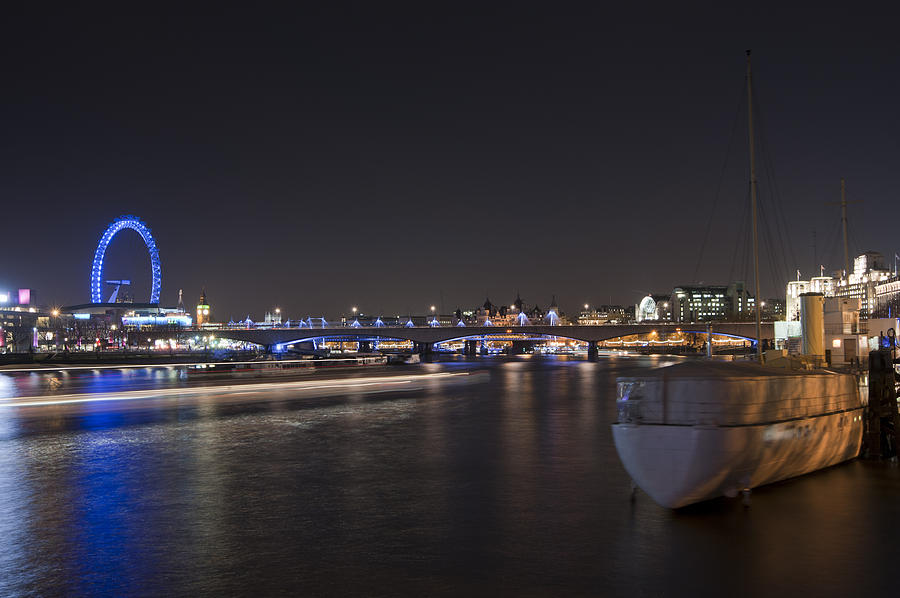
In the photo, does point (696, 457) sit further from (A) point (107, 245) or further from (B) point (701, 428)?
(A) point (107, 245)

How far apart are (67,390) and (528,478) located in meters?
45.5

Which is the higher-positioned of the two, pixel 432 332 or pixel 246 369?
pixel 432 332

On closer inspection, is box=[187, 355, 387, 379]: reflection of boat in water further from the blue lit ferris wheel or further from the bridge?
the blue lit ferris wheel

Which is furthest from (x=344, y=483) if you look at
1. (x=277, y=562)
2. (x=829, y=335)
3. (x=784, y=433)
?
(x=829, y=335)

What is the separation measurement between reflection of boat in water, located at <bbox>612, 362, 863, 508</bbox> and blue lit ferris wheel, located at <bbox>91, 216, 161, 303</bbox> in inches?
6082

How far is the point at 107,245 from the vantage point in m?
153

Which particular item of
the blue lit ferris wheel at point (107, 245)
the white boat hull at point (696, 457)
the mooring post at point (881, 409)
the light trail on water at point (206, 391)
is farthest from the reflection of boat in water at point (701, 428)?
the blue lit ferris wheel at point (107, 245)

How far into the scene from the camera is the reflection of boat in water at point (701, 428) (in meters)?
13.9

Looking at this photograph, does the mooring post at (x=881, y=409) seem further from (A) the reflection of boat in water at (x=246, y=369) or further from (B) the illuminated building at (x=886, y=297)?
(B) the illuminated building at (x=886, y=297)

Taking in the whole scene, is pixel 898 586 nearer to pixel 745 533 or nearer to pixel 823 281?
pixel 745 533

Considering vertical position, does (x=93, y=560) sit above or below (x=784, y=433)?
below

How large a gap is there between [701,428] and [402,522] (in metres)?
6.28

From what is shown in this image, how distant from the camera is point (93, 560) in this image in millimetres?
11570

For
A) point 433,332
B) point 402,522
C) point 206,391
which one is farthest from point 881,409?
point 433,332
